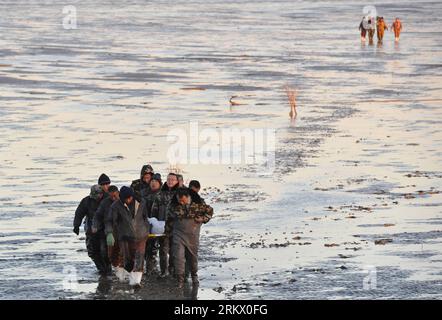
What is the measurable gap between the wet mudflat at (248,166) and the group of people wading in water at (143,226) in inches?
12.6

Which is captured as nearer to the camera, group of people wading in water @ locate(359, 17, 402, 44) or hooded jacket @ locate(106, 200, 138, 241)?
hooded jacket @ locate(106, 200, 138, 241)

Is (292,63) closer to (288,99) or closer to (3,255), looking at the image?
(288,99)

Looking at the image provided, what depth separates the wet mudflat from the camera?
62.4 ft

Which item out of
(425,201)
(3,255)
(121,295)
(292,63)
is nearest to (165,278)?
(121,295)

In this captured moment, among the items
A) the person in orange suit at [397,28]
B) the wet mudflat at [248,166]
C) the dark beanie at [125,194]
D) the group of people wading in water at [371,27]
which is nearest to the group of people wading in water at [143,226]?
the dark beanie at [125,194]

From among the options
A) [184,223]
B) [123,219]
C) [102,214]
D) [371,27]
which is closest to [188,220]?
[184,223]

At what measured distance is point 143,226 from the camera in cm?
1812

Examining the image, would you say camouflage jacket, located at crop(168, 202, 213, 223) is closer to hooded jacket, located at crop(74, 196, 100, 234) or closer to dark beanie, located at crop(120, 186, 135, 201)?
dark beanie, located at crop(120, 186, 135, 201)

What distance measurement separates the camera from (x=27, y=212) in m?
23.9

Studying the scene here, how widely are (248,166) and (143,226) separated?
11729mm

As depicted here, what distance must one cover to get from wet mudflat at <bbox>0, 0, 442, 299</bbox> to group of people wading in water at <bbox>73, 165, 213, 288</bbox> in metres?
0.32

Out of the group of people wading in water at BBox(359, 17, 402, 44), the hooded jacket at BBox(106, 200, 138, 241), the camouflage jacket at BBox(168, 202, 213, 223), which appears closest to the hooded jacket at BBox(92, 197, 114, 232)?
the hooded jacket at BBox(106, 200, 138, 241)

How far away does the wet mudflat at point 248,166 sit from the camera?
62.4ft

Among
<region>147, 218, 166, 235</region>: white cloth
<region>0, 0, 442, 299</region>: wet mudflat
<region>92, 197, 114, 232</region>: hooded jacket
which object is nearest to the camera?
<region>92, 197, 114, 232</region>: hooded jacket
